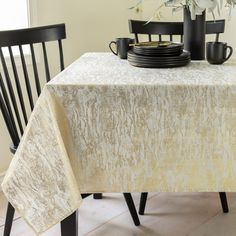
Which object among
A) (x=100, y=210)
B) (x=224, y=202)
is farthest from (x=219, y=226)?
(x=100, y=210)

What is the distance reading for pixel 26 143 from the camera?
3.49ft

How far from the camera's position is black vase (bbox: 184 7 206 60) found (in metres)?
1.54

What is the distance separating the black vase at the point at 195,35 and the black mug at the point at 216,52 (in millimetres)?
115

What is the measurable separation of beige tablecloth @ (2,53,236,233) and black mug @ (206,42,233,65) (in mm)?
332

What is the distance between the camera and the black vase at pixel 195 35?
1541 millimetres

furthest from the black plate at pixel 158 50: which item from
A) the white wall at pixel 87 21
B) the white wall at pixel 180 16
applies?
the white wall at pixel 180 16

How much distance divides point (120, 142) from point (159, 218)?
1004 mm

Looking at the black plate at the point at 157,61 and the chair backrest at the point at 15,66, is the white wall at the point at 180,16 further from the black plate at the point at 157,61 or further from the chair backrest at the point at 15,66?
the black plate at the point at 157,61

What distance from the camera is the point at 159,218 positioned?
6.52 ft

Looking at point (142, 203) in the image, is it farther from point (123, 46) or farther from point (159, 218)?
point (123, 46)

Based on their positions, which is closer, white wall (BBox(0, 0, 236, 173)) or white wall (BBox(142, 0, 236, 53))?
white wall (BBox(0, 0, 236, 173))

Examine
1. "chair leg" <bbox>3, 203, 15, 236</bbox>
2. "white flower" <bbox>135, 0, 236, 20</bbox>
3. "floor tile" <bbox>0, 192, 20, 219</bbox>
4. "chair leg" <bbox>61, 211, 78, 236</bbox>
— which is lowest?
"floor tile" <bbox>0, 192, 20, 219</bbox>

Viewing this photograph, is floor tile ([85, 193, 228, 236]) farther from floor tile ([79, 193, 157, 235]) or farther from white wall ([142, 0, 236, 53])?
white wall ([142, 0, 236, 53])

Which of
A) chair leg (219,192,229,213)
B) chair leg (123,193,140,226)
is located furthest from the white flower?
chair leg (219,192,229,213)
